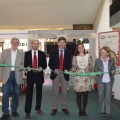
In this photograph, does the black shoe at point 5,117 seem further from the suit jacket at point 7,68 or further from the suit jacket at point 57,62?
the suit jacket at point 57,62

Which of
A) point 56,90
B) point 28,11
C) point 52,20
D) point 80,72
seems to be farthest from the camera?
point 52,20

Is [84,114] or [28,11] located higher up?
[28,11]

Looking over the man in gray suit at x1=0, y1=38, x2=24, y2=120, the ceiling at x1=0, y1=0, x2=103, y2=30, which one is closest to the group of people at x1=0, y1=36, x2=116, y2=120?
the man in gray suit at x1=0, y1=38, x2=24, y2=120

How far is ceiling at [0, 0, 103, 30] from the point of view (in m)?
7.49

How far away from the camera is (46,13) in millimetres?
8320

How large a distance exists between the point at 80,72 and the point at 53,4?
436 centimetres

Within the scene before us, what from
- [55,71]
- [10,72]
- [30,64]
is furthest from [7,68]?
[55,71]

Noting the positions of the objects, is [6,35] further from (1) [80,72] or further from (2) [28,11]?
(1) [80,72]

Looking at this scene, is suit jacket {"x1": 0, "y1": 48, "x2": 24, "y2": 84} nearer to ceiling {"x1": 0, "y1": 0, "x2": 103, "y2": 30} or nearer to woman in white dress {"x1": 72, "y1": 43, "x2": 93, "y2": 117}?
woman in white dress {"x1": 72, "y1": 43, "x2": 93, "y2": 117}

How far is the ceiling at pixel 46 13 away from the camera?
7488mm

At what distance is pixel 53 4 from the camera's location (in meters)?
7.59

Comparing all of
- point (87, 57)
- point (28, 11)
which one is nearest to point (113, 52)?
point (87, 57)

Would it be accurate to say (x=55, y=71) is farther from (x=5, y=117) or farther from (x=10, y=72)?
(x=5, y=117)

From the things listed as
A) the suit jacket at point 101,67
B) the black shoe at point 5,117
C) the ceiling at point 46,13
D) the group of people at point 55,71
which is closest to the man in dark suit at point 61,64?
the group of people at point 55,71
